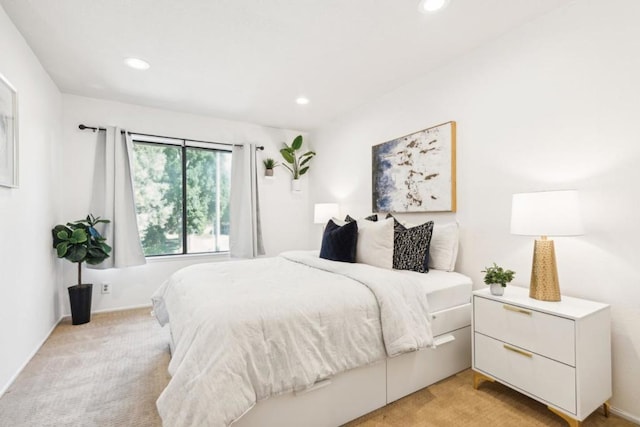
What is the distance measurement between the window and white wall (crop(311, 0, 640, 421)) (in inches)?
116

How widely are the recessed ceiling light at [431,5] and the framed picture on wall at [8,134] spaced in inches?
105

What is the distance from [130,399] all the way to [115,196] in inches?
95.5

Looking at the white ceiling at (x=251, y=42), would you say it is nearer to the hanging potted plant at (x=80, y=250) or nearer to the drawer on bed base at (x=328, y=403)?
the hanging potted plant at (x=80, y=250)

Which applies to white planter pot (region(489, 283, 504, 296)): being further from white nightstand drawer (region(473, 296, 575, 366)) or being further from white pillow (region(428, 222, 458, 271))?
white pillow (region(428, 222, 458, 271))

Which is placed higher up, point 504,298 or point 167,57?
point 167,57

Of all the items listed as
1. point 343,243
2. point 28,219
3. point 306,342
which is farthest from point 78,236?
point 306,342

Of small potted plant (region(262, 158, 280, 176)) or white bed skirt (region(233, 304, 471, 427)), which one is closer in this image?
white bed skirt (region(233, 304, 471, 427))

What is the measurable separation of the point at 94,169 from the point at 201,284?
260 centimetres

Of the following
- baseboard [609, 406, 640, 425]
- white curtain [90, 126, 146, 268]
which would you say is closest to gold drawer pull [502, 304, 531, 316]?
baseboard [609, 406, 640, 425]

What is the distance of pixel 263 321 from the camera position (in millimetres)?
1448

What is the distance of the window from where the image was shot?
3932mm

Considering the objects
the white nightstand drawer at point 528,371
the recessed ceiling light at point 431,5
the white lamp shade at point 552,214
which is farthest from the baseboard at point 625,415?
the recessed ceiling light at point 431,5

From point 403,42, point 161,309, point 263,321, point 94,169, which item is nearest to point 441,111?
point 403,42

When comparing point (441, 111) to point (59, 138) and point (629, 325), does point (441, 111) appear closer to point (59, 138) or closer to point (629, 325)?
point (629, 325)
